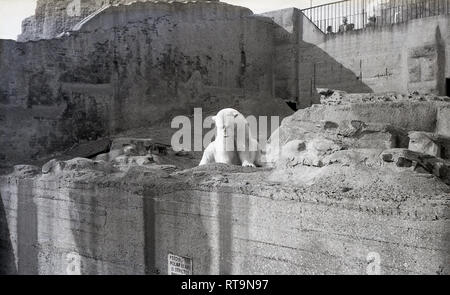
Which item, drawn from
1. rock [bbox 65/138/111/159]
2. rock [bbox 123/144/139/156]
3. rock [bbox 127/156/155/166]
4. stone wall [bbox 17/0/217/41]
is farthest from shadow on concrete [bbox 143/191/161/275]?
stone wall [bbox 17/0/217/41]

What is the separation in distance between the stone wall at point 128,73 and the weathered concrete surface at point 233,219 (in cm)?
358

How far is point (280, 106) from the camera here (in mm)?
12703

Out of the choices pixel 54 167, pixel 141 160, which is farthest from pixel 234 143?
pixel 54 167

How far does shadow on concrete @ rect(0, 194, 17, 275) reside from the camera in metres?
6.91

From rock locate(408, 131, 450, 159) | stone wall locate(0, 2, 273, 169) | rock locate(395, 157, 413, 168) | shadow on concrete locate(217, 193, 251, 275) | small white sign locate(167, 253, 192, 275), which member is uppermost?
stone wall locate(0, 2, 273, 169)

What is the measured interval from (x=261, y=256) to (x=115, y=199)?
1.82 meters

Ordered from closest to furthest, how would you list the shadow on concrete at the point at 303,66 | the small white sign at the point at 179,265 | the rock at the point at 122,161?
the small white sign at the point at 179,265 → the rock at the point at 122,161 → the shadow on concrete at the point at 303,66

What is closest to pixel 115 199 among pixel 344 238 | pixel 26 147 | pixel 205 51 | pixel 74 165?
pixel 74 165

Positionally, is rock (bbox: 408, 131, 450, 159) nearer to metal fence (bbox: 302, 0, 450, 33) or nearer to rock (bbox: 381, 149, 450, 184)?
rock (bbox: 381, 149, 450, 184)

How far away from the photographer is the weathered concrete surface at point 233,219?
3.37 metres

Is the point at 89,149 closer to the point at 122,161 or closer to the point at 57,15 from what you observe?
the point at 122,161

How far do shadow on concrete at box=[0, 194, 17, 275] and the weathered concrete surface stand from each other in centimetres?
21

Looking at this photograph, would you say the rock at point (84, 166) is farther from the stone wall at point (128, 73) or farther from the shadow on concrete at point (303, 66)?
the shadow on concrete at point (303, 66)

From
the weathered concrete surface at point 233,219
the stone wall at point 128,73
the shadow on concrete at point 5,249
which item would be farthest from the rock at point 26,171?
the stone wall at point 128,73
